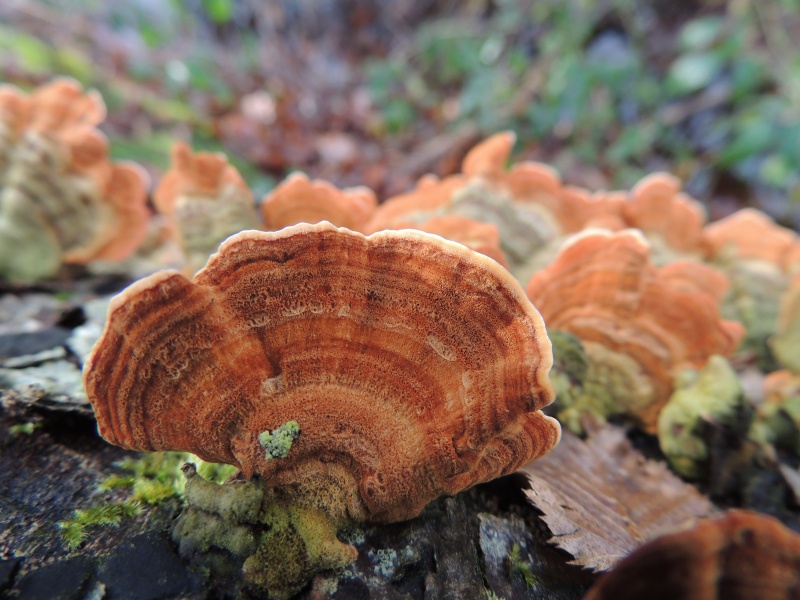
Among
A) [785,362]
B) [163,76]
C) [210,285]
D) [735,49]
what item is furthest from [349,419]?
[163,76]

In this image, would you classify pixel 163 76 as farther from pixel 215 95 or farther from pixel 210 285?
pixel 210 285

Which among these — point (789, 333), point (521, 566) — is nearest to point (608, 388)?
point (521, 566)

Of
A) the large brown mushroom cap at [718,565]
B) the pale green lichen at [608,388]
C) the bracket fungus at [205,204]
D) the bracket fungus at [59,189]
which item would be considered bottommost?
the large brown mushroom cap at [718,565]

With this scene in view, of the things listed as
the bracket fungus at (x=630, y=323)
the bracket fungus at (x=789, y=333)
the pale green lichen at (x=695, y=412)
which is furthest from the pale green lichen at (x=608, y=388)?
the bracket fungus at (x=789, y=333)

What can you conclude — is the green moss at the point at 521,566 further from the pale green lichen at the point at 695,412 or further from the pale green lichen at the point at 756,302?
the pale green lichen at the point at 756,302

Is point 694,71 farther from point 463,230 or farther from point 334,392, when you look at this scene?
point 334,392

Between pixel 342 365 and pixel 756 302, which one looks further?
pixel 756 302

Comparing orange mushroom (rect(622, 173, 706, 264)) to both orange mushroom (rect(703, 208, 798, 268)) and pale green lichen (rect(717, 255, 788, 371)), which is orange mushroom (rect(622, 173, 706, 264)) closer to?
orange mushroom (rect(703, 208, 798, 268))
